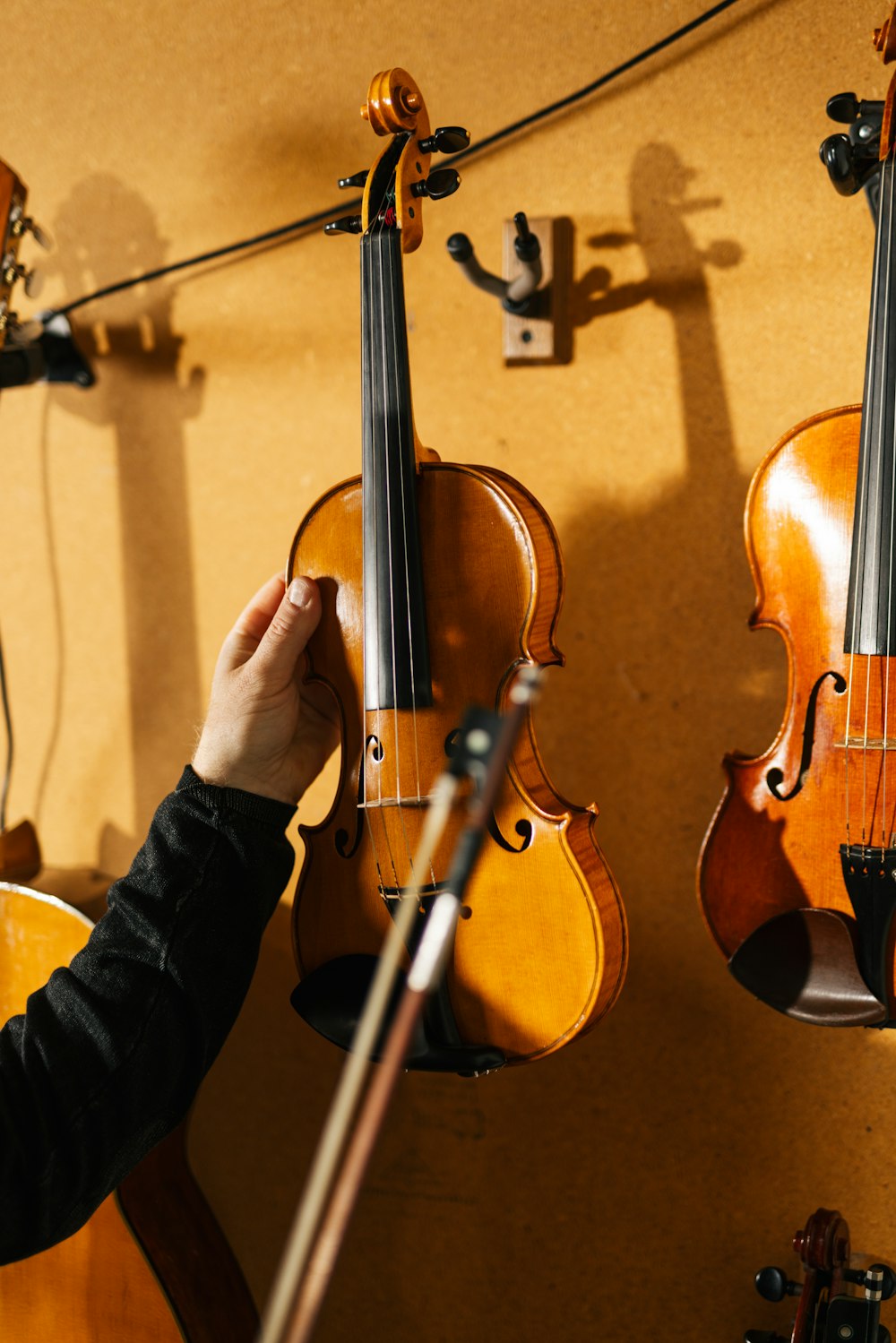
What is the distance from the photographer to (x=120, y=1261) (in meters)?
1.30

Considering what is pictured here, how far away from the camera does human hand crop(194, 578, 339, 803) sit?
3.86 ft

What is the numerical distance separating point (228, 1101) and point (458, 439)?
3.51 feet

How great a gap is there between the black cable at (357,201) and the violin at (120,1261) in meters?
0.93

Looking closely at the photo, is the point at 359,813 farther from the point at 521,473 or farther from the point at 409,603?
the point at 521,473

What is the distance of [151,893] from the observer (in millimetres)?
1145

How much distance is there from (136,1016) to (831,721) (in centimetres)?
76

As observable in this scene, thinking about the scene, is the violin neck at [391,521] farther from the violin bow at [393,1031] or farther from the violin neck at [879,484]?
the violin bow at [393,1031]

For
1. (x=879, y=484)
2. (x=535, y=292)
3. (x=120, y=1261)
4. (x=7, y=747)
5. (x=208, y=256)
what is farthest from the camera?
(x=7, y=747)

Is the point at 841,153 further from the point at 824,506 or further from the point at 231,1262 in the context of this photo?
the point at 231,1262

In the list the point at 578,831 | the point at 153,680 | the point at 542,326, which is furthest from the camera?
the point at 153,680

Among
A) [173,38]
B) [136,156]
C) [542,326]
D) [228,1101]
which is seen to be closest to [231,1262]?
[228,1101]

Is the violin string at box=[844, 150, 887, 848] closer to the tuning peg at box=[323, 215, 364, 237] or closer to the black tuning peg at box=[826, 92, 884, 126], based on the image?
the black tuning peg at box=[826, 92, 884, 126]

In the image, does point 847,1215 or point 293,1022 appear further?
point 293,1022

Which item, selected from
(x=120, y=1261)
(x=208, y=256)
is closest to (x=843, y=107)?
(x=208, y=256)
